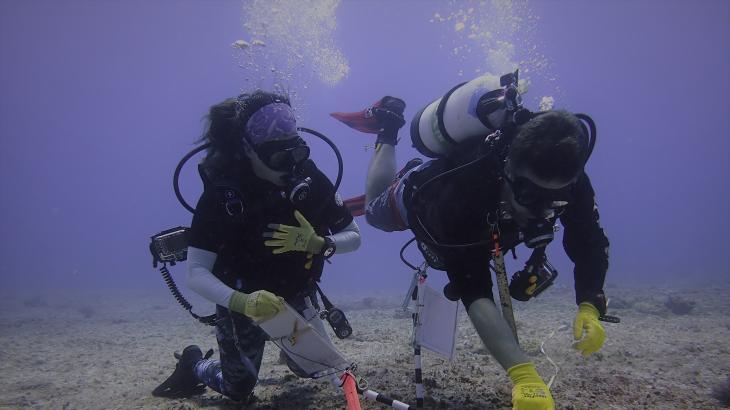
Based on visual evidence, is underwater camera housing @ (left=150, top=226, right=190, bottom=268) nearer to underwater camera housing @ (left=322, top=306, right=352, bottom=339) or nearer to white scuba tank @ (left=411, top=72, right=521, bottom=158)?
underwater camera housing @ (left=322, top=306, right=352, bottom=339)

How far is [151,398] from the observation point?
4523mm

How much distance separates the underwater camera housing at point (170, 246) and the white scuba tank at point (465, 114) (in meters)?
2.78

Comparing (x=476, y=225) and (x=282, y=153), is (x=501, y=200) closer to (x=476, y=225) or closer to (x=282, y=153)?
(x=476, y=225)

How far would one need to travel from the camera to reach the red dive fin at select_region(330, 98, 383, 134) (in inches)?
230

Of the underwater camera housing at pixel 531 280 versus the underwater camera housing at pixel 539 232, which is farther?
the underwater camera housing at pixel 531 280

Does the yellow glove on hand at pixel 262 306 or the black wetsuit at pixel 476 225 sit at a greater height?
the black wetsuit at pixel 476 225

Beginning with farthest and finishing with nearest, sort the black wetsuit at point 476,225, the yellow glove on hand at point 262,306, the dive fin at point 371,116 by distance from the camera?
the dive fin at point 371,116 < the black wetsuit at point 476,225 < the yellow glove on hand at point 262,306

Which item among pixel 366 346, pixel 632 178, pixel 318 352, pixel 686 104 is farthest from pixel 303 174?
pixel 632 178

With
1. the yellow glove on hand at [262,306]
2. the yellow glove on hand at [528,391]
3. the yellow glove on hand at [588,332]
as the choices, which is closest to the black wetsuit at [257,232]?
the yellow glove on hand at [262,306]

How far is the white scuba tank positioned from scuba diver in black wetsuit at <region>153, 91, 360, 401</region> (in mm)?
1257

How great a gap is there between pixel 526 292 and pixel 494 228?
0.99m

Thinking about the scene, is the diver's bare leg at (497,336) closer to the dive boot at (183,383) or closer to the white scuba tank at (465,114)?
the white scuba tank at (465,114)

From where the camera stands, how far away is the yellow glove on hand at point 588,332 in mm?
3219

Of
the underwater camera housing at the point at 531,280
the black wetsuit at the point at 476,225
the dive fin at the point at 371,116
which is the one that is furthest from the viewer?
the dive fin at the point at 371,116
